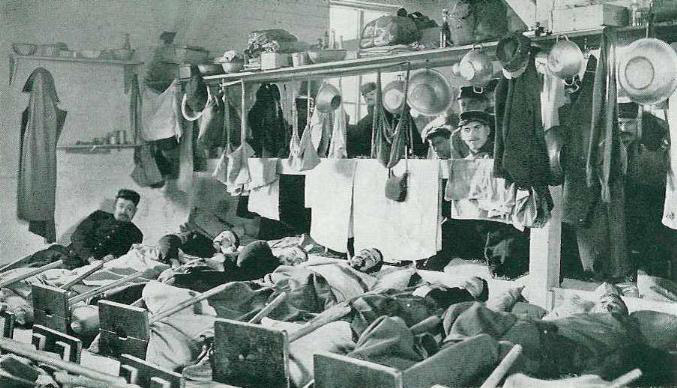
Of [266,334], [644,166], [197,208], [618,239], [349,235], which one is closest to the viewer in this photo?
[266,334]

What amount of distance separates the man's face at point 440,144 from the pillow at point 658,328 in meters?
2.30

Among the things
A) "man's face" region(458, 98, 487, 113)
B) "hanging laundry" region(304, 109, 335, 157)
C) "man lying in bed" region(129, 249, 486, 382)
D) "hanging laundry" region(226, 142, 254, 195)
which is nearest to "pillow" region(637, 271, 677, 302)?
"man lying in bed" region(129, 249, 486, 382)

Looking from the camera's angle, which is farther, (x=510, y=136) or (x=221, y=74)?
(x=221, y=74)

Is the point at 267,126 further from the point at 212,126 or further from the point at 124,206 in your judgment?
the point at 124,206

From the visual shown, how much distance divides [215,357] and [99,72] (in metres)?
5.19

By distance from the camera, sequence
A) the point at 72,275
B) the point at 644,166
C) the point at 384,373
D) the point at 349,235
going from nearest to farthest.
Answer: the point at 384,373
the point at 644,166
the point at 72,275
the point at 349,235

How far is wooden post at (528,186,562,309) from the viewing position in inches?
169

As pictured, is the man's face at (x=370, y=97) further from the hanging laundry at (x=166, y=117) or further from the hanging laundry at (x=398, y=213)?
the hanging laundry at (x=166, y=117)

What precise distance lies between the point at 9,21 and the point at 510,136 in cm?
506

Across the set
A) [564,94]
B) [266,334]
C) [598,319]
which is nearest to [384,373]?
[266,334]

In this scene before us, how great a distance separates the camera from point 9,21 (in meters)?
6.96

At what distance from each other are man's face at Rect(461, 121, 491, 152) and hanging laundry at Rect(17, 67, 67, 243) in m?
4.10

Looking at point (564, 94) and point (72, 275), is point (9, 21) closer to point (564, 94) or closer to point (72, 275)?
point (72, 275)

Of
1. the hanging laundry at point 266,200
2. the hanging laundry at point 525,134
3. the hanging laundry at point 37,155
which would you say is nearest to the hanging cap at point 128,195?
the hanging laundry at point 37,155
